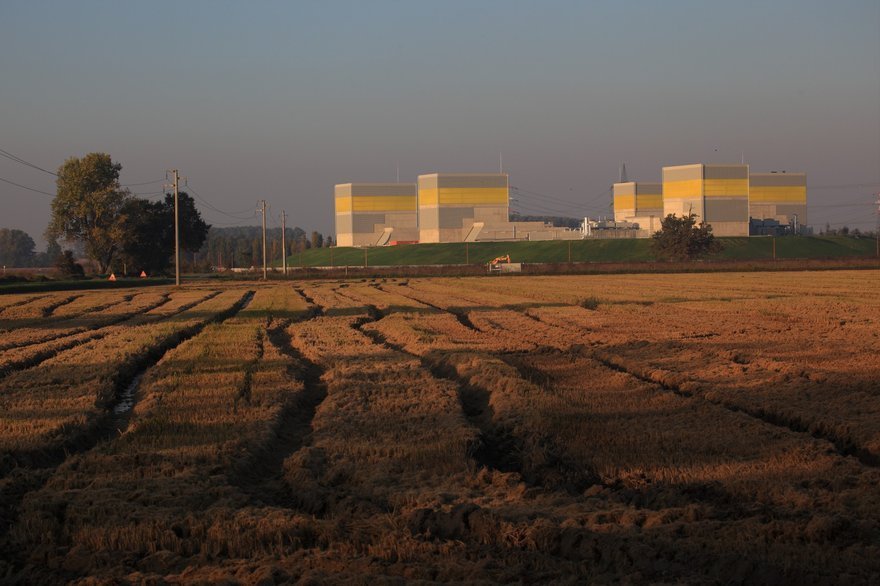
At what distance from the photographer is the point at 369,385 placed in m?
16.8

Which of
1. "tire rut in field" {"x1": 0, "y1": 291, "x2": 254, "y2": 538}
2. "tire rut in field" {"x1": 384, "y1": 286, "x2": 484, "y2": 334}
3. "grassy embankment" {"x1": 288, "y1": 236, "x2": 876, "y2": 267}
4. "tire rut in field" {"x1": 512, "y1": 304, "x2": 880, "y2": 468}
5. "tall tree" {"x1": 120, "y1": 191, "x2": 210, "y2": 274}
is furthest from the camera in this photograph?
"grassy embankment" {"x1": 288, "y1": 236, "x2": 876, "y2": 267}

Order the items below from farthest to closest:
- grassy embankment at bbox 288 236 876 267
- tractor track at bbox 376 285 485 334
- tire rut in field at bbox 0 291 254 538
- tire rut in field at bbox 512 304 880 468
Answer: grassy embankment at bbox 288 236 876 267 < tractor track at bbox 376 285 485 334 < tire rut in field at bbox 512 304 880 468 < tire rut in field at bbox 0 291 254 538

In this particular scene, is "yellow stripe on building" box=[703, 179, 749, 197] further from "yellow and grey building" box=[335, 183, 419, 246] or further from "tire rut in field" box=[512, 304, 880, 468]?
"tire rut in field" box=[512, 304, 880, 468]

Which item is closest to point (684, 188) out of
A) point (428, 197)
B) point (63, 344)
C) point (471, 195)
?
point (471, 195)

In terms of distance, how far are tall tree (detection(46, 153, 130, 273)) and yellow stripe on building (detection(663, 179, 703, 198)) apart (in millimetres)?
75882

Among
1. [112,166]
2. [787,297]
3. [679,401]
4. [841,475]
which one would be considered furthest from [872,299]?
[112,166]

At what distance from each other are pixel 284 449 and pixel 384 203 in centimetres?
14463

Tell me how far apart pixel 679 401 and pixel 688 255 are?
9902 centimetres

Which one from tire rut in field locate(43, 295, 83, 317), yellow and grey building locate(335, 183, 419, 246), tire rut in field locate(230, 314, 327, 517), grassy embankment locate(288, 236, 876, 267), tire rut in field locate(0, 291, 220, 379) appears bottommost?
tire rut in field locate(230, 314, 327, 517)

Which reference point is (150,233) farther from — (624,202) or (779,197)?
(779,197)

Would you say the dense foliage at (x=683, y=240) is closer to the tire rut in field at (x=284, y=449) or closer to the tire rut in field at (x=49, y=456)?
the tire rut in field at (x=284, y=449)

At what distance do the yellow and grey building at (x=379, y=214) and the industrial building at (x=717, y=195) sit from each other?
41448 millimetres

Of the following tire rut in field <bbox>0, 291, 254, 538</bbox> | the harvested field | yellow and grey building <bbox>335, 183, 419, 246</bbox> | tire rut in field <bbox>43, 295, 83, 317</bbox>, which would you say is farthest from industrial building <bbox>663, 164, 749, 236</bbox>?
tire rut in field <bbox>0, 291, 254, 538</bbox>

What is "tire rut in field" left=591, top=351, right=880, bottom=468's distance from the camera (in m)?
10.9
